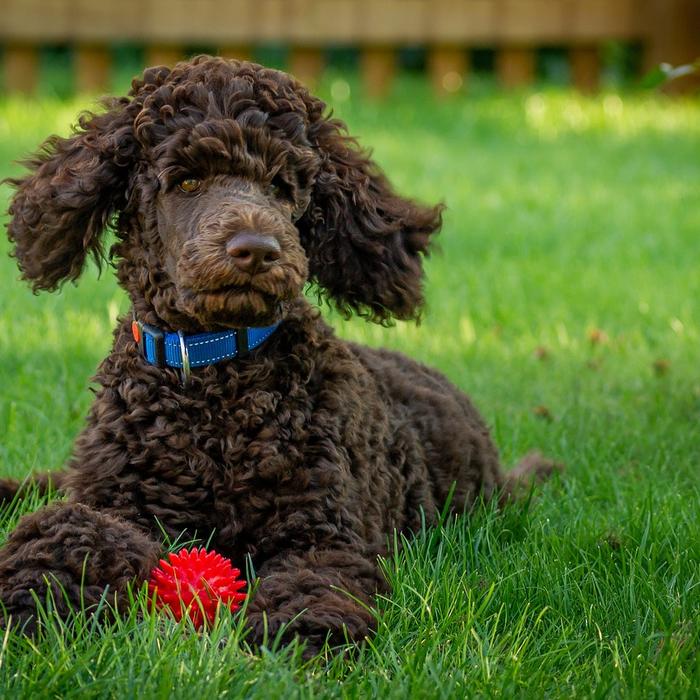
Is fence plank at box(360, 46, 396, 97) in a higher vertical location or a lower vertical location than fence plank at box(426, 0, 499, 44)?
lower

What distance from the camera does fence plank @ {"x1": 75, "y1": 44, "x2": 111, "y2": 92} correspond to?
541 inches

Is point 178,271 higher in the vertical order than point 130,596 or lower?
higher

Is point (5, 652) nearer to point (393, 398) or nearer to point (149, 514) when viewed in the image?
point (149, 514)

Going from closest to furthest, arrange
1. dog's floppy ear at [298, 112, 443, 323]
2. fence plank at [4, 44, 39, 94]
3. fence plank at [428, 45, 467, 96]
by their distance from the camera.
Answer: dog's floppy ear at [298, 112, 443, 323]
fence plank at [4, 44, 39, 94]
fence plank at [428, 45, 467, 96]

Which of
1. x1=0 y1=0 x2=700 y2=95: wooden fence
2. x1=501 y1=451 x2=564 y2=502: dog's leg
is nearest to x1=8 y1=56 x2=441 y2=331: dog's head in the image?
x1=501 y1=451 x2=564 y2=502: dog's leg

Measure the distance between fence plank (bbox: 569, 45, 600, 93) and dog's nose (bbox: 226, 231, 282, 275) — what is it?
471 inches

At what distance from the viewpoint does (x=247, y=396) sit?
11.4ft

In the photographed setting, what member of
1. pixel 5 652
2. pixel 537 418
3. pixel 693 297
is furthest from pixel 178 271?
pixel 693 297

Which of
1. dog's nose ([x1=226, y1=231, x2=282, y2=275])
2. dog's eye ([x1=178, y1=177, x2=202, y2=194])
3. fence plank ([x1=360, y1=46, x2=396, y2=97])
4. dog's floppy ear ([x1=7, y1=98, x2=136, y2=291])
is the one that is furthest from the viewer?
fence plank ([x1=360, y1=46, x2=396, y2=97])

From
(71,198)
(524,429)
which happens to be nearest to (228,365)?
(71,198)

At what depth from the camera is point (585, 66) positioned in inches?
567

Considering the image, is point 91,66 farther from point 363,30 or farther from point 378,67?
point 378,67

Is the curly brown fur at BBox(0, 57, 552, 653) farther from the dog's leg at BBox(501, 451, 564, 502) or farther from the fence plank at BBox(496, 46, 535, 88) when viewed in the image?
the fence plank at BBox(496, 46, 535, 88)

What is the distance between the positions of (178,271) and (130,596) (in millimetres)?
867
